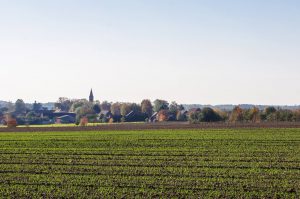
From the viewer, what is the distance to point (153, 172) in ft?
83.8

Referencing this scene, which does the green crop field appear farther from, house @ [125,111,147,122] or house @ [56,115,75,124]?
house @ [56,115,75,124]

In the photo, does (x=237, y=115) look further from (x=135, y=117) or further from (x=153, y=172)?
(x=153, y=172)

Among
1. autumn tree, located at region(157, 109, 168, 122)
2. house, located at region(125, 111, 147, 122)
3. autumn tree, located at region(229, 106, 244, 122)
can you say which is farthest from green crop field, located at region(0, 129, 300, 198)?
autumn tree, located at region(157, 109, 168, 122)

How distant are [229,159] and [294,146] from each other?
1092 cm

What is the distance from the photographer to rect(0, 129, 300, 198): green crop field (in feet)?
67.3

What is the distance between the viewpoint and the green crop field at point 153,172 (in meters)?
20.5

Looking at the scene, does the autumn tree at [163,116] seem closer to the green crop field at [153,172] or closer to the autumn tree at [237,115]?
the autumn tree at [237,115]

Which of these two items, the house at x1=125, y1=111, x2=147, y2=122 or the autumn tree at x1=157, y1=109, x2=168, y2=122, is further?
the autumn tree at x1=157, y1=109, x2=168, y2=122

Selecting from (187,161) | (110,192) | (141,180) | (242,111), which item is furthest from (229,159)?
(242,111)

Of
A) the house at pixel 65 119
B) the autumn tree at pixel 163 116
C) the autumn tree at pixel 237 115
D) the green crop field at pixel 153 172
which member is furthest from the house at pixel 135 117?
the green crop field at pixel 153 172

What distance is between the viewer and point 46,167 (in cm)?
2825

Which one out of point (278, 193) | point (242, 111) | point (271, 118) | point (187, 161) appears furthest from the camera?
point (242, 111)

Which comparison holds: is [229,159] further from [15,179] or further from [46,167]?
[15,179]

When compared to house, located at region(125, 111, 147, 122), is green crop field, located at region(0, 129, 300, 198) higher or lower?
lower
